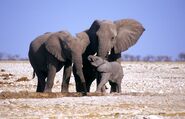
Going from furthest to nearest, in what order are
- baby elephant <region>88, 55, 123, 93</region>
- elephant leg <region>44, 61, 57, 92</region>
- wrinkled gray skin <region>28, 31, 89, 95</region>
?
elephant leg <region>44, 61, 57, 92</region> → wrinkled gray skin <region>28, 31, 89, 95</region> → baby elephant <region>88, 55, 123, 93</region>

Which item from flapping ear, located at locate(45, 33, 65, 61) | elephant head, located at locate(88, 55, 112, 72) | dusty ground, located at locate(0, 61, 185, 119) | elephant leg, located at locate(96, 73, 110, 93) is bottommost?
dusty ground, located at locate(0, 61, 185, 119)

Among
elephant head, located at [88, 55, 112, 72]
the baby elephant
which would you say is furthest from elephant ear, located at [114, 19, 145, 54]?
elephant head, located at [88, 55, 112, 72]

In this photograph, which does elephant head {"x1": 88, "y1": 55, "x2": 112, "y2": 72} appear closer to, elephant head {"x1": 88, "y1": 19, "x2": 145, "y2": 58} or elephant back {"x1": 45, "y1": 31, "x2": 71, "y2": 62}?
elephant head {"x1": 88, "y1": 19, "x2": 145, "y2": 58}

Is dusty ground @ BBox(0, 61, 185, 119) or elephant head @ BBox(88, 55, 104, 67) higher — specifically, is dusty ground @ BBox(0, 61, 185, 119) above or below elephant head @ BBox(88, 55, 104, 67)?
below

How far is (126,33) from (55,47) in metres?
3.48

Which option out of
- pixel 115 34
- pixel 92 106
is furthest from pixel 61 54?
pixel 92 106

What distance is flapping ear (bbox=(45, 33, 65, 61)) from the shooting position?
20891 millimetres

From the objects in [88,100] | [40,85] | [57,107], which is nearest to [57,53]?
[40,85]

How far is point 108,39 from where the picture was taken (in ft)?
70.3

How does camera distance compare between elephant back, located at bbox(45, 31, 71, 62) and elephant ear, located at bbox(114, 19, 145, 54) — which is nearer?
elephant back, located at bbox(45, 31, 71, 62)

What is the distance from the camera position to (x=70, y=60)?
68.8 ft

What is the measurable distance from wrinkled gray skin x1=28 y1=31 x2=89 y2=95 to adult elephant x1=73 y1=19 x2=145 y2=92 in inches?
17.6

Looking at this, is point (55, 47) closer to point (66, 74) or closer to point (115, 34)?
point (66, 74)

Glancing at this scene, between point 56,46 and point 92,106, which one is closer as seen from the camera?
point 92,106
